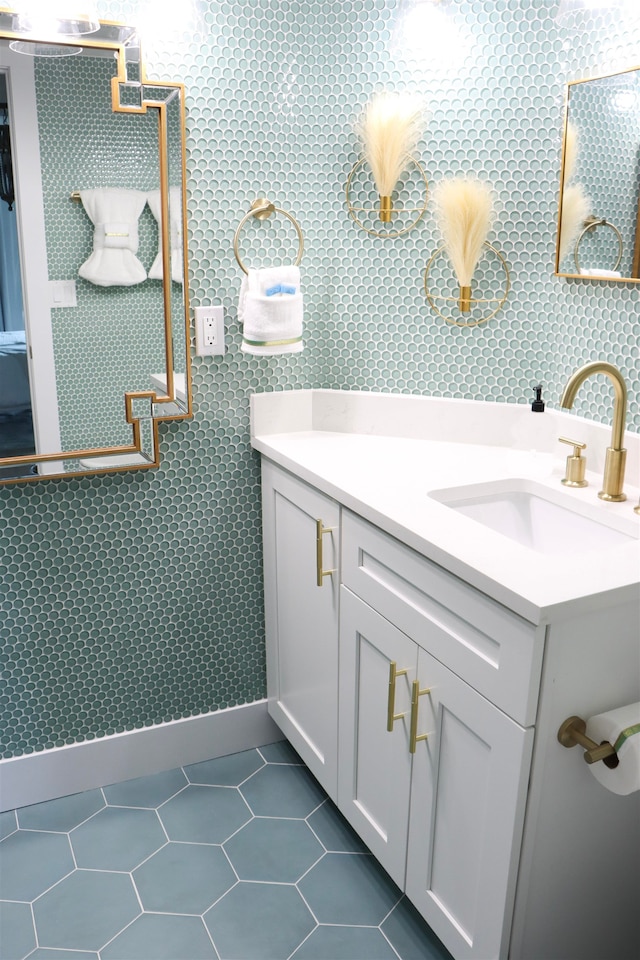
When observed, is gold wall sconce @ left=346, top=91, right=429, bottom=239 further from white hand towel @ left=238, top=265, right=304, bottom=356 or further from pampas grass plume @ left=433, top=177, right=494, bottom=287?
white hand towel @ left=238, top=265, right=304, bottom=356

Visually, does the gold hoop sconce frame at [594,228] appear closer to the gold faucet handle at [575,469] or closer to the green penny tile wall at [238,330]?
the green penny tile wall at [238,330]

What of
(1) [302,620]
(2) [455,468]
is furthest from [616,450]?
(1) [302,620]

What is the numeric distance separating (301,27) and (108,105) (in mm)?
527

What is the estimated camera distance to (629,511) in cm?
162

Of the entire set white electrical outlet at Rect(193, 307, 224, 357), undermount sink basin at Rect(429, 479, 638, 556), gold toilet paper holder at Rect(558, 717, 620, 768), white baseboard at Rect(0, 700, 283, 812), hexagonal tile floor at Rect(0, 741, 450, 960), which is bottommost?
hexagonal tile floor at Rect(0, 741, 450, 960)

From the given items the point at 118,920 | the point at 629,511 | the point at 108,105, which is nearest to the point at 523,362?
the point at 629,511

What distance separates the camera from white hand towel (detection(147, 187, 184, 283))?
1929 millimetres

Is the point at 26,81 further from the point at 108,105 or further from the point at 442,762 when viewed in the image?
the point at 442,762

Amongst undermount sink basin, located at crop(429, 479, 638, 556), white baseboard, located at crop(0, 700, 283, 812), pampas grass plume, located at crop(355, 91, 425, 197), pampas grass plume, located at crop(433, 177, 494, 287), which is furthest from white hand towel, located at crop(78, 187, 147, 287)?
white baseboard, located at crop(0, 700, 283, 812)

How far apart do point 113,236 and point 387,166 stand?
2.24ft

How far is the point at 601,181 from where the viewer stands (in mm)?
1767

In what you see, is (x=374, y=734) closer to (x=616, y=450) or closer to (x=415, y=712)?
(x=415, y=712)

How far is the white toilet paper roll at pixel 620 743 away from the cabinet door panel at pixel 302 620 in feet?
2.34

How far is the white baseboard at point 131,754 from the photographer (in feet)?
7.21
